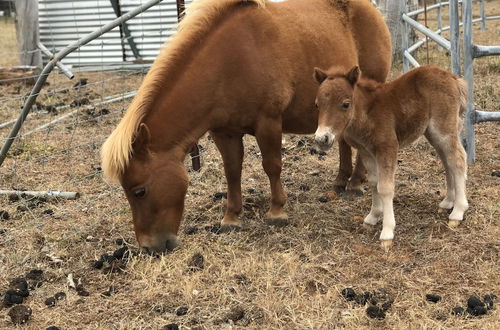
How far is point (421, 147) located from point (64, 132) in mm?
5002

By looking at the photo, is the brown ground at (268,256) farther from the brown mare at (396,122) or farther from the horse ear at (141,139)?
the horse ear at (141,139)

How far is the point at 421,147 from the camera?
22.0 ft

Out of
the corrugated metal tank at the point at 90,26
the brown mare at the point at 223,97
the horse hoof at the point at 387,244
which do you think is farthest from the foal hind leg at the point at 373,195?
the corrugated metal tank at the point at 90,26

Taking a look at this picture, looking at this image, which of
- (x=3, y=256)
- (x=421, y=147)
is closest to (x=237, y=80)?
(x=3, y=256)

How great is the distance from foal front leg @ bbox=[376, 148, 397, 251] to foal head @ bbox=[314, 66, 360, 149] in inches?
19.1

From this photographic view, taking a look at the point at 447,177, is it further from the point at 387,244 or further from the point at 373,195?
the point at 387,244

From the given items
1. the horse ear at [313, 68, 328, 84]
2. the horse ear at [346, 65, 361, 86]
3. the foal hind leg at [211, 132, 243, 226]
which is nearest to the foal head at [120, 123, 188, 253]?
the foal hind leg at [211, 132, 243, 226]

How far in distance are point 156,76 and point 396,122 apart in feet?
6.17

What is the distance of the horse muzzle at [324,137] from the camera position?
3826 mm

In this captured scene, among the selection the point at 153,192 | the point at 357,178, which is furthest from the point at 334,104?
the point at 357,178

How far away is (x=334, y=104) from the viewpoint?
13.0 ft

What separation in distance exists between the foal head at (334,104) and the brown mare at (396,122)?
0.01 m

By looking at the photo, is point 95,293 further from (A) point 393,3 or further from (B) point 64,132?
(A) point 393,3

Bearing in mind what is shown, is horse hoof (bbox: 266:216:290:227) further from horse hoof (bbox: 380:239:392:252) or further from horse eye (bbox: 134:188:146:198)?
horse eye (bbox: 134:188:146:198)
